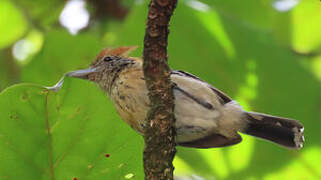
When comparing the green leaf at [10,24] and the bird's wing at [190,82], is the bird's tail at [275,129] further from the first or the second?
the green leaf at [10,24]

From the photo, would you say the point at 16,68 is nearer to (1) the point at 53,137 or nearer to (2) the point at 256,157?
(1) the point at 53,137

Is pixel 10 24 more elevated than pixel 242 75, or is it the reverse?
pixel 10 24

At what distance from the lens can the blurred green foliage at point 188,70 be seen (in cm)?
246

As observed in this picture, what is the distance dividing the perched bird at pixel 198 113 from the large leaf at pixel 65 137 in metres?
0.71

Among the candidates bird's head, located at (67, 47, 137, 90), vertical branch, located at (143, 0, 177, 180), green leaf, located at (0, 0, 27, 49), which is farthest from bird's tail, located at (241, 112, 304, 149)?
green leaf, located at (0, 0, 27, 49)

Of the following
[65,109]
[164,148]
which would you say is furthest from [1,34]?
[164,148]

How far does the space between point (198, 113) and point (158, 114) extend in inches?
48.2

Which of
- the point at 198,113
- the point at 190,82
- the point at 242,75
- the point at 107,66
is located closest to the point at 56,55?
the point at 107,66

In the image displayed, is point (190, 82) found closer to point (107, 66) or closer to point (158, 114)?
point (107, 66)

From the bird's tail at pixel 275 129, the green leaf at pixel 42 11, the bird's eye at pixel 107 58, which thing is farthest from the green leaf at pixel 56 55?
the bird's tail at pixel 275 129

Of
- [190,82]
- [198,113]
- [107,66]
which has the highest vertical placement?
[107,66]

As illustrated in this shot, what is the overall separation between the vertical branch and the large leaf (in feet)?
0.80

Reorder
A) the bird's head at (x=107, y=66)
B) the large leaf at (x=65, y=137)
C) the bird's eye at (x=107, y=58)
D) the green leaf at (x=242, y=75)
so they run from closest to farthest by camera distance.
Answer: the large leaf at (x=65, y=137) < the green leaf at (x=242, y=75) < the bird's head at (x=107, y=66) < the bird's eye at (x=107, y=58)

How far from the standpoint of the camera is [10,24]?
3.77 meters
